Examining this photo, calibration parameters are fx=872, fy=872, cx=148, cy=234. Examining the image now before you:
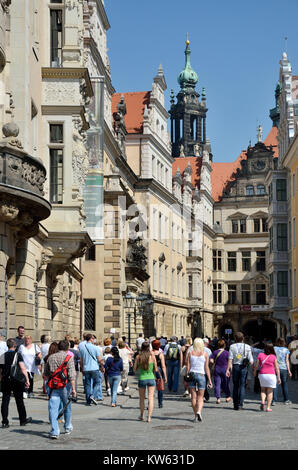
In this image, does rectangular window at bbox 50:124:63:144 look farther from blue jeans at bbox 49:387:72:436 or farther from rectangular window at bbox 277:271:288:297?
rectangular window at bbox 277:271:288:297

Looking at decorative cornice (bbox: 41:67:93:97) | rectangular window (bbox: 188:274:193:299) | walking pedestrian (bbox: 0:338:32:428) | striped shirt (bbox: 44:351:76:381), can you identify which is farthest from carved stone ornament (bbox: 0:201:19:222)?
rectangular window (bbox: 188:274:193:299)

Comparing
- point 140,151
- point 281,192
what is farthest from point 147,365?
point 140,151

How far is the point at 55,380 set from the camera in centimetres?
1359

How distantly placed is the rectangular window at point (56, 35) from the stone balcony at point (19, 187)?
23.5 feet

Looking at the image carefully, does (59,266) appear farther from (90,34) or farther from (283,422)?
(90,34)

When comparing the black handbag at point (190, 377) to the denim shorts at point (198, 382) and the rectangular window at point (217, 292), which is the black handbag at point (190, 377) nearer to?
the denim shorts at point (198, 382)

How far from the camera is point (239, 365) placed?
19.2 metres

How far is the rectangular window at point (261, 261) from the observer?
90.9 meters

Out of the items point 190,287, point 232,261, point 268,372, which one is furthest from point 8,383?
point 232,261

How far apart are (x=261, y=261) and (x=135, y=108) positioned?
104 feet

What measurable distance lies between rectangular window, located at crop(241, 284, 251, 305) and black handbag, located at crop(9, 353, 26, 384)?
7761 centimetres

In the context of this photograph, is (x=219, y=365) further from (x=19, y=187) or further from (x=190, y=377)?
(x=19, y=187)

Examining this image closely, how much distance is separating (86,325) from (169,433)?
1199 inches

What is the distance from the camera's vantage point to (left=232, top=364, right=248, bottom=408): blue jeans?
1892 cm
